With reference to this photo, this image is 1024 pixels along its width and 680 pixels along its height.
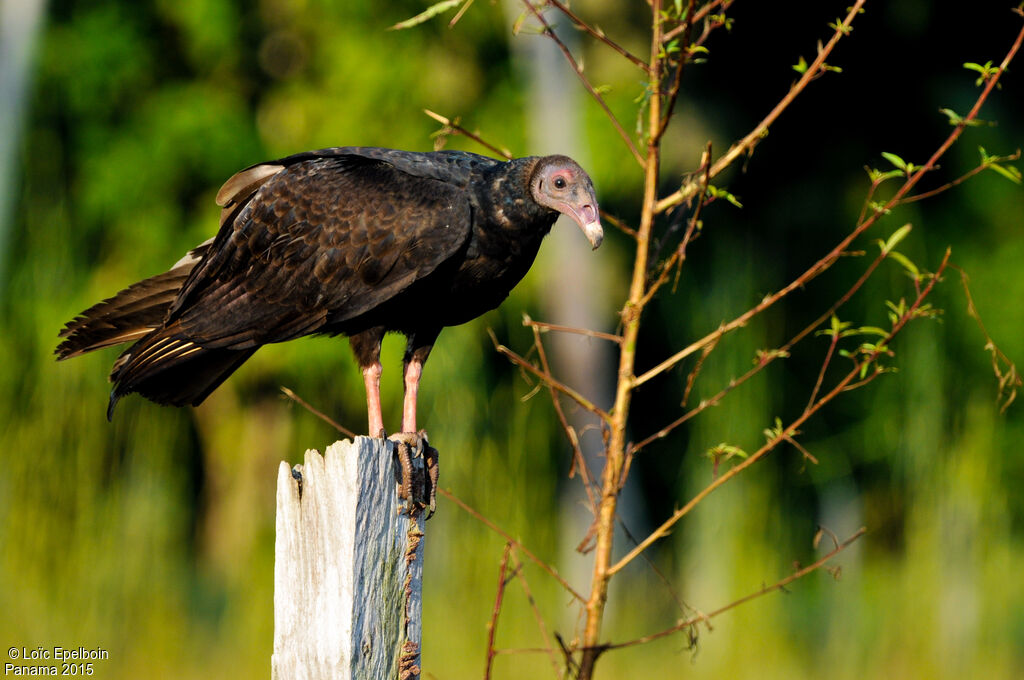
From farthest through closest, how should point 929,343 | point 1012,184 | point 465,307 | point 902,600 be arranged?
point 1012,184 → point 929,343 → point 902,600 → point 465,307

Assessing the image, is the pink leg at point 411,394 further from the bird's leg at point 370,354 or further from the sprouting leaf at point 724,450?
the sprouting leaf at point 724,450

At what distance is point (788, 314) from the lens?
26.2 feet

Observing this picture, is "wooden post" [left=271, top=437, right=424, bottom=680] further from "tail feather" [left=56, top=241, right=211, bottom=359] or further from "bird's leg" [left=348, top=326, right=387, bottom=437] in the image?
"tail feather" [left=56, top=241, right=211, bottom=359]

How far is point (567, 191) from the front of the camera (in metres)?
2.97

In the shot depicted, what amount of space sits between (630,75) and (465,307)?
4.03 metres

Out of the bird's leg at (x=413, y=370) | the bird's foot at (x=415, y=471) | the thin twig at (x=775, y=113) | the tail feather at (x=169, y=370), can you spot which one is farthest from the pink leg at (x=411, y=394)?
the thin twig at (x=775, y=113)

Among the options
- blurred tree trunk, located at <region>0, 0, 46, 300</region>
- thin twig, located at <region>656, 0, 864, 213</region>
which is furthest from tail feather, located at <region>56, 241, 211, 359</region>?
blurred tree trunk, located at <region>0, 0, 46, 300</region>

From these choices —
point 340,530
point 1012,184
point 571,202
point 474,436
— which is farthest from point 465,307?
point 1012,184

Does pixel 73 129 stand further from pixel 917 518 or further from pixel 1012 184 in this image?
pixel 1012 184

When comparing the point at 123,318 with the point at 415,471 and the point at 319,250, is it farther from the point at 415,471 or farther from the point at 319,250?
the point at 415,471

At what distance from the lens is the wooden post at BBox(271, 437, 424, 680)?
2068 mm

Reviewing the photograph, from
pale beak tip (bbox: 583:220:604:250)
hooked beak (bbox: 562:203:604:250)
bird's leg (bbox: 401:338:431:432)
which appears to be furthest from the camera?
bird's leg (bbox: 401:338:431:432)

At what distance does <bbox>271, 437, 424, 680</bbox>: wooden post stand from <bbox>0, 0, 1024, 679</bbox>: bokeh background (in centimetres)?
296
